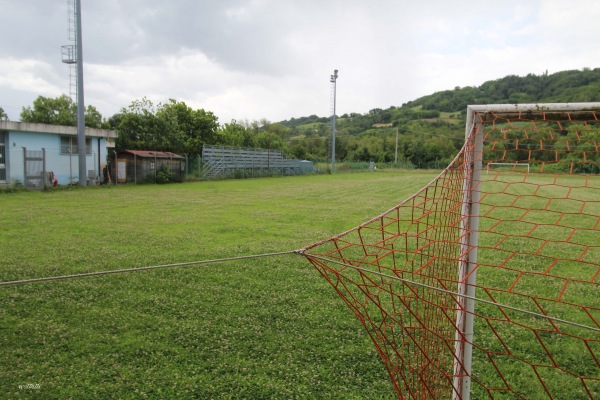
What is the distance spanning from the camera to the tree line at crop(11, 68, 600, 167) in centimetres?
2252

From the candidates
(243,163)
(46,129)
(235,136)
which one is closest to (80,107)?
(46,129)

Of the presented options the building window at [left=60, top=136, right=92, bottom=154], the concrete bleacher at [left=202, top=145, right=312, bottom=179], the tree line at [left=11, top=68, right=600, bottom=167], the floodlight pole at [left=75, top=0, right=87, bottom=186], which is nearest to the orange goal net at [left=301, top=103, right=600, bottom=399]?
the tree line at [left=11, top=68, right=600, bottom=167]

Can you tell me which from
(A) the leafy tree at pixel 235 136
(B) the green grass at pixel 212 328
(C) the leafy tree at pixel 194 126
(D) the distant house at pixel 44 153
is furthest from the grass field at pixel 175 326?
(A) the leafy tree at pixel 235 136

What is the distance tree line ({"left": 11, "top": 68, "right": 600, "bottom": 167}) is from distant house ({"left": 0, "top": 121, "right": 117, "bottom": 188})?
330 centimetres

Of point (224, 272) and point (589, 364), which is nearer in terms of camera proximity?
point (589, 364)

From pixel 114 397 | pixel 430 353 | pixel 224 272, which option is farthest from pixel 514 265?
pixel 114 397

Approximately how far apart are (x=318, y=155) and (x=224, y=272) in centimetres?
5569

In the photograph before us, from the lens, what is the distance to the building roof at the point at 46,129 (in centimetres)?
1687

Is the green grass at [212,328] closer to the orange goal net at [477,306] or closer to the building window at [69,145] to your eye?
the orange goal net at [477,306]

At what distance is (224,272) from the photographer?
509 cm

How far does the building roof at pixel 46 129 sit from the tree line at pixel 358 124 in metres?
3.06

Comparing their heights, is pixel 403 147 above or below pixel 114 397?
above

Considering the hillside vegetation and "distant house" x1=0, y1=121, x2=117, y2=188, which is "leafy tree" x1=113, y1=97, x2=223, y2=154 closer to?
"distant house" x1=0, y1=121, x2=117, y2=188

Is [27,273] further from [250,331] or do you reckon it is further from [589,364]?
[589,364]
